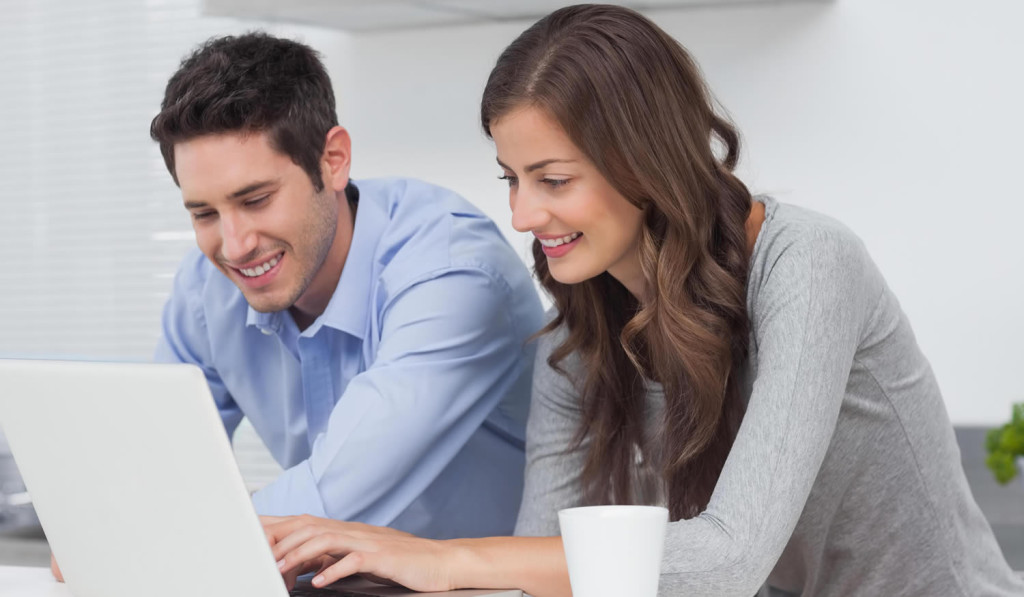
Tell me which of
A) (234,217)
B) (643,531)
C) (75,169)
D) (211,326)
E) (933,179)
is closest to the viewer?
(643,531)

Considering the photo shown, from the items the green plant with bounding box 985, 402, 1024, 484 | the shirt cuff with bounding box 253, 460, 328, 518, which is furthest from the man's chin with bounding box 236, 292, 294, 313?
the green plant with bounding box 985, 402, 1024, 484

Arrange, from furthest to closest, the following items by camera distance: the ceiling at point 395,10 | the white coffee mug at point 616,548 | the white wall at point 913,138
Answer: the ceiling at point 395,10 → the white wall at point 913,138 → the white coffee mug at point 616,548

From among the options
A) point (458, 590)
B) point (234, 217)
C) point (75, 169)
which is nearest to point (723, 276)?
point (458, 590)

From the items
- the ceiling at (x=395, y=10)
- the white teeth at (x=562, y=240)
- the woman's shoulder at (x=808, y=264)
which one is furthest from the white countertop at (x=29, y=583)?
the ceiling at (x=395, y=10)

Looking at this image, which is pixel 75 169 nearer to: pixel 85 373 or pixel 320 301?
pixel 320 301

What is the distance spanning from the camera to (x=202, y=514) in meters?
0.80

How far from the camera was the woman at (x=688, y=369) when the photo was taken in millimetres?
1006

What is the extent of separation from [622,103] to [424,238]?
0.46 m

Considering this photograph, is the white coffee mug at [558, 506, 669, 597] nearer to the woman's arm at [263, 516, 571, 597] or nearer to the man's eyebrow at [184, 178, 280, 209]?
the woman's arm at [263, 516, 571, 597]

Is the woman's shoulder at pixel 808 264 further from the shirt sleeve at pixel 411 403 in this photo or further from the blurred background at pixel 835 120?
the blurred background at pixel 835 120

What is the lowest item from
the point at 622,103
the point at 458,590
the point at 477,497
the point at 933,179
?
the point at 477,497

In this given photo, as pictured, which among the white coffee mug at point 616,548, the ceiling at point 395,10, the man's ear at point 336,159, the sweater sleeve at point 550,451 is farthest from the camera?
the ceiling at point 395,10

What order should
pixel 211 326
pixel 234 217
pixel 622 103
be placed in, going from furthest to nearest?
pixel 211 326 < pixel 234 217 < pixel 622 103

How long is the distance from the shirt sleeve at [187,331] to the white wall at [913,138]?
1073mm
